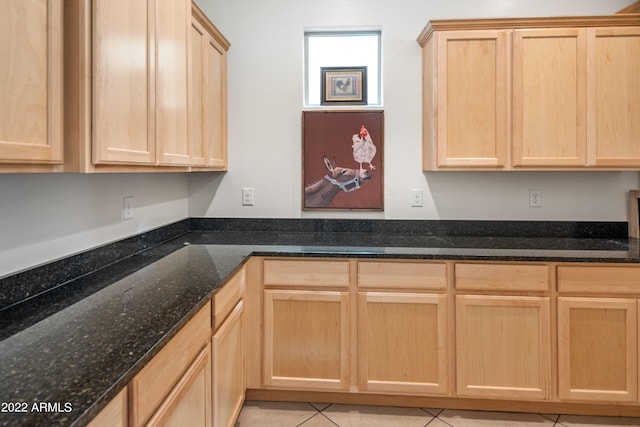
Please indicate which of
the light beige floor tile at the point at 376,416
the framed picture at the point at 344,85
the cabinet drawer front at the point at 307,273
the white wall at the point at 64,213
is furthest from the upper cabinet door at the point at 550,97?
the white wall at the point at 64,213

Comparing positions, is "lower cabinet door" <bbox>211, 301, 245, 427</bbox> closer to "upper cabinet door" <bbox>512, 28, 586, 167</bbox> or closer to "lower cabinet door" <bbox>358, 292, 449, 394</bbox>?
"lower cabinet door" <bbox>358, 292, 449, 394</bbox>

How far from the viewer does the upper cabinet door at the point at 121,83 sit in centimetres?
117

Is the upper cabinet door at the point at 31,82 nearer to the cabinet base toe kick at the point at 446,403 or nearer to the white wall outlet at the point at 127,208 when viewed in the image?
the white wall outlet at the point at 127,208

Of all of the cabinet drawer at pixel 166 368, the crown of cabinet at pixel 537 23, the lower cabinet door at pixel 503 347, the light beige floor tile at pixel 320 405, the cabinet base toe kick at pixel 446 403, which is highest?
the crown of cabinet at pixel 537 23

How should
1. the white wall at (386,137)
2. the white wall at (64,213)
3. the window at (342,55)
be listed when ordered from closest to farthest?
the white wall at (64,213), the white wall at (386,137), the window at (342,55)

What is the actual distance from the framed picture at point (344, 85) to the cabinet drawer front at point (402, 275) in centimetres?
118

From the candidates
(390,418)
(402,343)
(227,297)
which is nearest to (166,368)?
(227,297)

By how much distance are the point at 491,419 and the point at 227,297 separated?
5.07ft

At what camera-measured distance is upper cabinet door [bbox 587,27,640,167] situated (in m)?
2.25

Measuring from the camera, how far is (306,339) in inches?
84.6

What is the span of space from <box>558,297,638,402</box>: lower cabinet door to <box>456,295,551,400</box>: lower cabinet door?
9 centimetres

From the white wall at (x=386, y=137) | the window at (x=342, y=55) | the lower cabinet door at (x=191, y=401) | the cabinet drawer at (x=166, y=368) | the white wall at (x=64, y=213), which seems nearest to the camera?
the cabinet drawer at (x=166, y=368)

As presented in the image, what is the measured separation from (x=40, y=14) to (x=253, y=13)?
1926mm

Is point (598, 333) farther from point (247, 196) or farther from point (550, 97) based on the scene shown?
point (247, 196)
